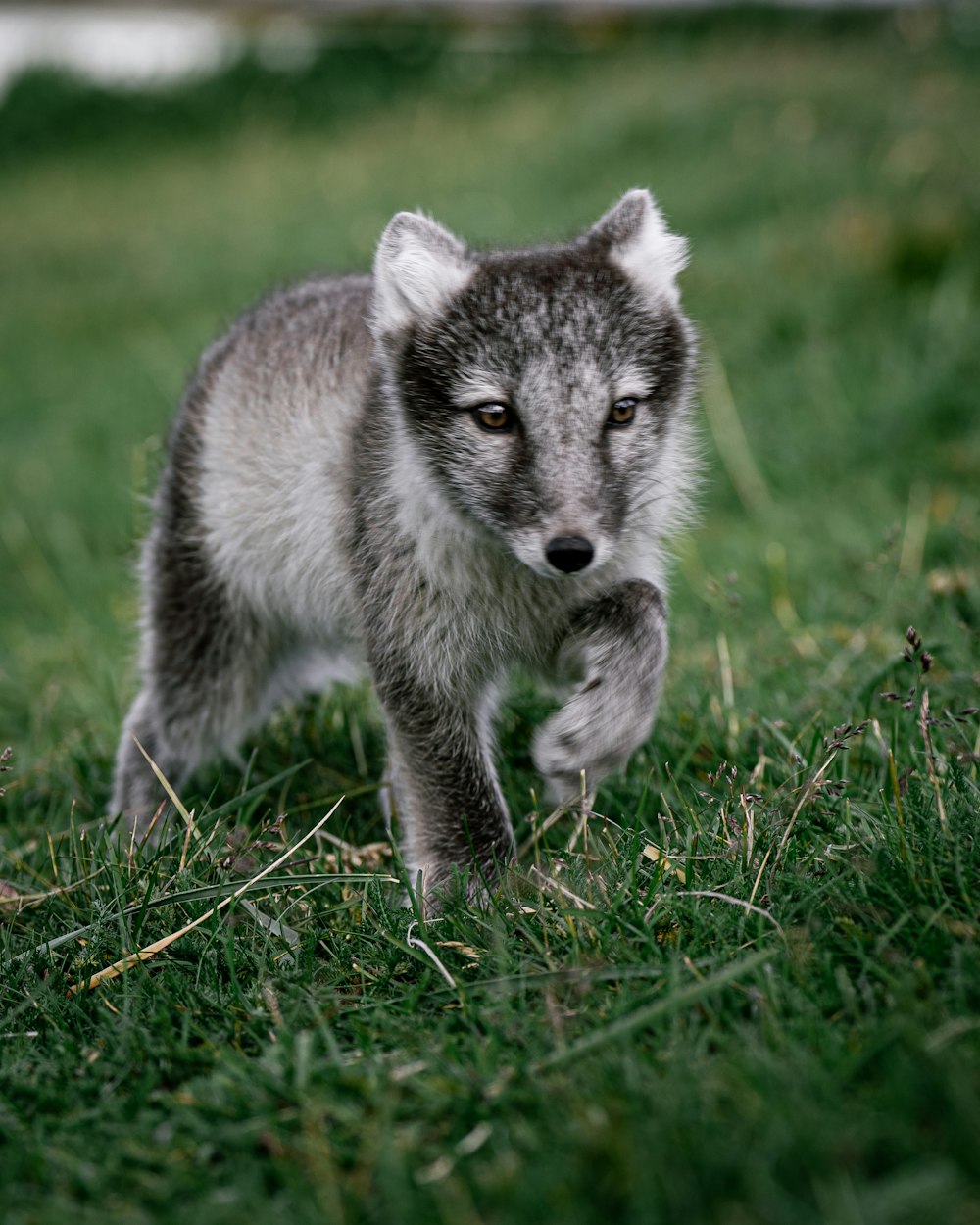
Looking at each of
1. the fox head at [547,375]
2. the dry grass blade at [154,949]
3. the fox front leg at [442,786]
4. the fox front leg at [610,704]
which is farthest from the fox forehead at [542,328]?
the dry grass blade at [154,949]

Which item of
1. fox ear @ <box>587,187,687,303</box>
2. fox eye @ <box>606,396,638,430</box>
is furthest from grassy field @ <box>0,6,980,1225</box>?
fox eye @ <box>606,396,638,430</box>

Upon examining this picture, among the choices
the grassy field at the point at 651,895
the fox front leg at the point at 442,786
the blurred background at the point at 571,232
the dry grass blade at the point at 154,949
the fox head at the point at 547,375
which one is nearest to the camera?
the grassy field at the point at 651,895

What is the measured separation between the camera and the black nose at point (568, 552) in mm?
2664

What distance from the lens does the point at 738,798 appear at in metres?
2.79

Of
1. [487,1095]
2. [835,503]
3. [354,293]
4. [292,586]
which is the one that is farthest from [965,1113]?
[835,503]

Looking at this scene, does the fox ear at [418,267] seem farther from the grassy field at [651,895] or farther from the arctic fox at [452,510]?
the grassy field at [651,895]

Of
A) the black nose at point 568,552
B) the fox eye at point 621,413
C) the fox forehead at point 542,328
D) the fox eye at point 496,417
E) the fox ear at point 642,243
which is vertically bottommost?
the black nose at point 568,552

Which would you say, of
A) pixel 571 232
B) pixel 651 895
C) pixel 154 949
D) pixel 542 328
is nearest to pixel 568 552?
pixel 542 328

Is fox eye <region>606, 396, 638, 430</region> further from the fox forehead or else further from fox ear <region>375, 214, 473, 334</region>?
fox ear <region>375, 214, 473, 334</region>

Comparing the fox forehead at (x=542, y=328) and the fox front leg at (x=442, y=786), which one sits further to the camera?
the fox front leg at (x=442, y=786)

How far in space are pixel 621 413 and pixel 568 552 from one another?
0.44 m

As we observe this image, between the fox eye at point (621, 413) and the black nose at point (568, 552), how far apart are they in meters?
0.37

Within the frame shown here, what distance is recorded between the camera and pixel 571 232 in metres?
4.09

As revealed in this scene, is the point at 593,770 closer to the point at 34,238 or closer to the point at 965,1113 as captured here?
the point at 965,1113
